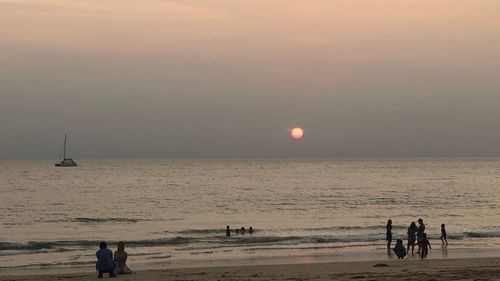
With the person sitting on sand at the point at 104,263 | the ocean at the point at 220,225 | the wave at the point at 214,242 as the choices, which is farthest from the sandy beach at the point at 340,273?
the wave at the point at 214,242

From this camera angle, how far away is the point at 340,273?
21.2 meters

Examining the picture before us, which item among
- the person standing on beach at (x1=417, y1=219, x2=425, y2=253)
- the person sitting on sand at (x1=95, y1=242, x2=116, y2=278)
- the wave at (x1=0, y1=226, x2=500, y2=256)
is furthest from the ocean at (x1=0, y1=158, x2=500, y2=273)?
the person sitting on sand at (x1=95, y1=242, x2=116, y2=278)

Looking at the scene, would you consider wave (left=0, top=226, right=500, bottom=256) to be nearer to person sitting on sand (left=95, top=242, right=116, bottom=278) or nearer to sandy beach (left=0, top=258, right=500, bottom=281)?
sandy beach (left=0, top=258, right=500, bottom=281)

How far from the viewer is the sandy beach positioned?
19.5m

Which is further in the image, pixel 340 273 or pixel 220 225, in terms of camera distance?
pixel 220 225

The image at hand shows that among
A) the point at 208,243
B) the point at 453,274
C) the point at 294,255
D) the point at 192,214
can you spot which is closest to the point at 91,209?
the point at 192,214

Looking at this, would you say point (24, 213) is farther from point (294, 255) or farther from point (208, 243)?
point (294, 255)

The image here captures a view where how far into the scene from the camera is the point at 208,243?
123ft

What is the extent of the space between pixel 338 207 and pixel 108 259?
4948 cm

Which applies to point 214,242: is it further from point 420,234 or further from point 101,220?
point 101,220

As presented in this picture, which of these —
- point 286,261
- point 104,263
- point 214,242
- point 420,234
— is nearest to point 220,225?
point 214,242

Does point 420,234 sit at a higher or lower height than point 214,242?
higher

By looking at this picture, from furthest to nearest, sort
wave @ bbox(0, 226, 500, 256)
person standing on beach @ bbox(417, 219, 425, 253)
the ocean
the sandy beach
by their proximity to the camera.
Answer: wave @ bbox(0, 226, 500, 256), the ocean, person standing on beach @ bbox(417, 219, 425, 253), the sandy beach

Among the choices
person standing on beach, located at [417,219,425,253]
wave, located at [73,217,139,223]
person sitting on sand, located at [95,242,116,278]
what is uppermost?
wave, located at [73,217,139,223]
